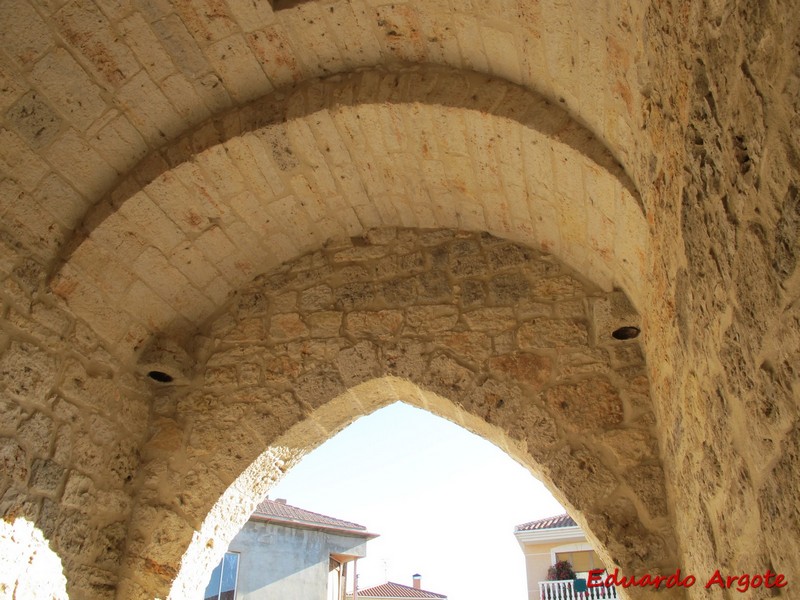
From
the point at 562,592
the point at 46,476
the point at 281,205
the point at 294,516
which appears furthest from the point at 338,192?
the point at 562,592

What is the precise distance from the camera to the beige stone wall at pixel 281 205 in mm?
1896

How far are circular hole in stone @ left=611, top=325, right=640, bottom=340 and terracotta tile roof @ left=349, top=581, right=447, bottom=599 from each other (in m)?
13.9

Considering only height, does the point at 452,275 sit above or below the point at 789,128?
above

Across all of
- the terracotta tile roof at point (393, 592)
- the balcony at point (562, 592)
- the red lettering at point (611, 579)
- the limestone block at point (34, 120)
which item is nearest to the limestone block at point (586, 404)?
the red lettering at point (611, 579)

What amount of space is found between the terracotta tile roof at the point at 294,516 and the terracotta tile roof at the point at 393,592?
462cm

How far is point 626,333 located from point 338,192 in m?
1.50

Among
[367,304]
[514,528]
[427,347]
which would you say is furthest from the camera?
[514,528]

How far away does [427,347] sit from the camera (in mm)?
3074

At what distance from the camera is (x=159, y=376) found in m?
3.35

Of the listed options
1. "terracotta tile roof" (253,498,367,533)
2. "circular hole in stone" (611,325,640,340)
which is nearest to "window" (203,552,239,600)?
"terracotta tile roof" (253,498,367,533)

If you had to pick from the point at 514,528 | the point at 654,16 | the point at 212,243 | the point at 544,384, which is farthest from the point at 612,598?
the point at 654,16

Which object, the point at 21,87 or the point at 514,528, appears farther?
the point at 514,528

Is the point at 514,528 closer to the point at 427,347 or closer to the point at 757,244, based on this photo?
the point at 427,347

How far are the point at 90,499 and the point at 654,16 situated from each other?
2865 millimetres
